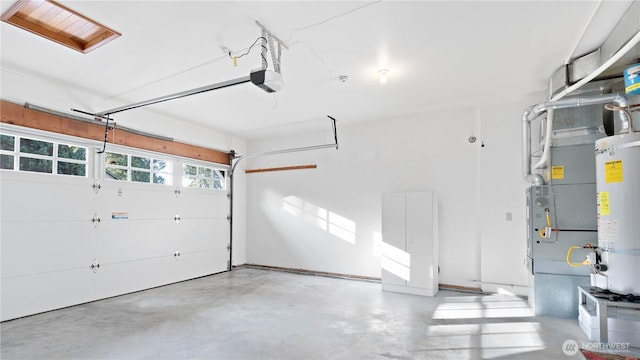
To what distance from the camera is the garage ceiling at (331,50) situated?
2.61 metres

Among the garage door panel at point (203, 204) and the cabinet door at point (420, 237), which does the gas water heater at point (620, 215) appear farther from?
the garage door panel at point (203, 204)

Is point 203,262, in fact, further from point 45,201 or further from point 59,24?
point 59,24

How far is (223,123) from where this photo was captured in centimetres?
607

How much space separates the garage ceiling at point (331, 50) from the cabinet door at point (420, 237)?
1530 mm

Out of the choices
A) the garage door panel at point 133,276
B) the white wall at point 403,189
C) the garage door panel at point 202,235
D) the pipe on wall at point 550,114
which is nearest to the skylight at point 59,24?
the garage door panel at point 133,276

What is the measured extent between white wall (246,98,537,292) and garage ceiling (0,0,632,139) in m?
0.61

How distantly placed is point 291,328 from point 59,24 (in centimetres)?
368

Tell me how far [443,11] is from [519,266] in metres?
3.84

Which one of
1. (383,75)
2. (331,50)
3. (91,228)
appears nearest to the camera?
(331,50)

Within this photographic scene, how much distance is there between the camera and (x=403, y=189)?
18.3 feet

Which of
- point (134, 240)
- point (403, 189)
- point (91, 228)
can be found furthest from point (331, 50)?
point (134, 240)

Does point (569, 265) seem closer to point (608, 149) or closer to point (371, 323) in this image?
point (608, 149)

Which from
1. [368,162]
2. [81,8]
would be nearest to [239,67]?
[81,8]

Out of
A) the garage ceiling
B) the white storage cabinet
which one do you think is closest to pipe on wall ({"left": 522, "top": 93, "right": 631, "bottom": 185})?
the garage ceiling
